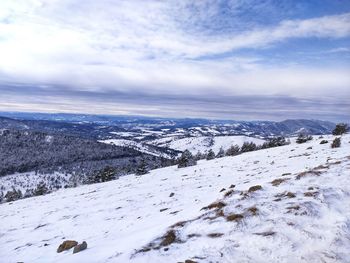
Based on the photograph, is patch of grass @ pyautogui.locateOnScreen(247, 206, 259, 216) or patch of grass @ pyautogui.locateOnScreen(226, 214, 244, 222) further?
patch of grass @ pyautogui.locateOnScreen(247, 206, 259, 216)

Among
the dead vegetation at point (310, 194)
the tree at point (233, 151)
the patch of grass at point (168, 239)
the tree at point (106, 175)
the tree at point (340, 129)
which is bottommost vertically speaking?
the tree at point (106, 175)

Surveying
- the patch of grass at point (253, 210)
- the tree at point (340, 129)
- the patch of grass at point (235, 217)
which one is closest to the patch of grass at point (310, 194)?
the patch of grass at point (253, 210)

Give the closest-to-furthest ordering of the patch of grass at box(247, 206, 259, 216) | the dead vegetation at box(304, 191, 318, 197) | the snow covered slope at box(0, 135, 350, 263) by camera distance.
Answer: the snow covered slope at box(0, 135, 350, 263), the patch of grass at box(247, 206, 259, 216), the dead vegetation at box(304, 191, 318, 197)

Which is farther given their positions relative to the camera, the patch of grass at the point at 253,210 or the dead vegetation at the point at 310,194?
the dead vegetation at the point at 310,194

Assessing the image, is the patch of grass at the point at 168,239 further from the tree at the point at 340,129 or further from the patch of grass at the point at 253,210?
the tree at the point at 340,129

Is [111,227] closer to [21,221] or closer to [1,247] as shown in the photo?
[1,247]

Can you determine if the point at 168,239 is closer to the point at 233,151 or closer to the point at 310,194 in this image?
the point at 310,194

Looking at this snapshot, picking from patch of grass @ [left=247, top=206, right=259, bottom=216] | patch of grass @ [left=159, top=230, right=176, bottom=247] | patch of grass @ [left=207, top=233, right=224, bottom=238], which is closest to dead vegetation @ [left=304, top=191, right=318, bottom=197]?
patch of grass @ [left=247, top=206, right=259, bottom=216]

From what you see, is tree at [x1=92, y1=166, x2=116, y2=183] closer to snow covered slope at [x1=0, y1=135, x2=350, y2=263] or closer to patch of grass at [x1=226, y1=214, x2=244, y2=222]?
snow covered slope at [x1=0, y1=135, x2=350, y2=263]

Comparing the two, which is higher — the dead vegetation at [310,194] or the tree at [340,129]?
the dead vegetation at [310,194]

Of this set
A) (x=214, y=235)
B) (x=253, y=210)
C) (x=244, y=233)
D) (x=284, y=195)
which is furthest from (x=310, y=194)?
(x=214, y=235)

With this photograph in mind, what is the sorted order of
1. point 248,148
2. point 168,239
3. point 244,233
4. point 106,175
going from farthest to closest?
point 248,148 → point 106,175 → point 168,239 → point 244,233

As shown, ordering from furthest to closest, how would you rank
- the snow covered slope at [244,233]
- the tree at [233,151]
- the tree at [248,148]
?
the tree at [248,148]
the tree at [233,151]
the snow covered slope at [244,233]

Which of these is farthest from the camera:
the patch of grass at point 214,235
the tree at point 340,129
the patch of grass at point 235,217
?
the tree at point 340,129
